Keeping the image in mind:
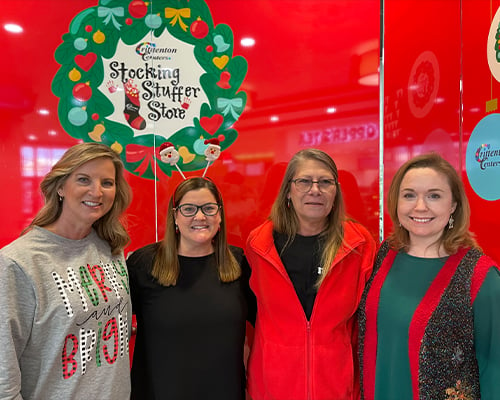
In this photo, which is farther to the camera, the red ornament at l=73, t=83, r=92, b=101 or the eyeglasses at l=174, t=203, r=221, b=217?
the red ornament at l=73, t=83, r=92, b=101

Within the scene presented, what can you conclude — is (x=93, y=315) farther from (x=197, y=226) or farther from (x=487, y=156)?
(x=487, y=156)

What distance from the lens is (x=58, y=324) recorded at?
155 centimetres

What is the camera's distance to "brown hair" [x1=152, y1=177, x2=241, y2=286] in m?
2.05

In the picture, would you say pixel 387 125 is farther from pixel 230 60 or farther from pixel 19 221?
pixel 19 221

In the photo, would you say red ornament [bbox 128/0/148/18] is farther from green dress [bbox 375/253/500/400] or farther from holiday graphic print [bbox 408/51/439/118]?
green dress [bbox 375/253/500/400]

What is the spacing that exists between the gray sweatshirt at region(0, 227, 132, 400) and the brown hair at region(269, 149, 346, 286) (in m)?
0.96

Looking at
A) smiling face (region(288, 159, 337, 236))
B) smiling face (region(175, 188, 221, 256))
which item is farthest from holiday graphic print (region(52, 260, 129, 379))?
smiling face (region(288, 159, 337, 236))

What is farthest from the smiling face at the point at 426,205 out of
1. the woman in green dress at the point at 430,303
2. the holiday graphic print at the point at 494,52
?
the holiday graphic print at the point at 494,52

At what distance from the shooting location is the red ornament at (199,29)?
275 cm

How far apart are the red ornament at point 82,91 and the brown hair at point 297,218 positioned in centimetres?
154

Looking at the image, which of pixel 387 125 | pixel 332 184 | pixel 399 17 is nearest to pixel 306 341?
pixel 332 184

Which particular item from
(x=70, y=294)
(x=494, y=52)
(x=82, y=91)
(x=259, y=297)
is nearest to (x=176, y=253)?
(x=259, y=297)

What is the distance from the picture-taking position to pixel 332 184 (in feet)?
6.86

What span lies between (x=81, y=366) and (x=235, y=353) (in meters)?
0.77
